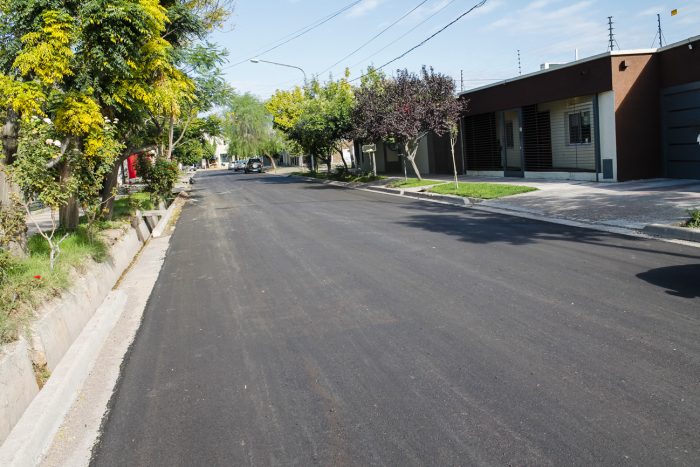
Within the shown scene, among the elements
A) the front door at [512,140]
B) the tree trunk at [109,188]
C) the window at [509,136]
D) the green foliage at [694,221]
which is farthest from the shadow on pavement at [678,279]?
the window at [509,136]

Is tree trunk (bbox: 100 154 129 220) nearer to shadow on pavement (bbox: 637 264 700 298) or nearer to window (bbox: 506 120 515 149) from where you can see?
shadow on pavement (bbox: 637 264 700 298)

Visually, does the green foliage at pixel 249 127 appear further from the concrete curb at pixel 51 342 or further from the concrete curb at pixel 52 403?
the concrete curb at pixel 52 403

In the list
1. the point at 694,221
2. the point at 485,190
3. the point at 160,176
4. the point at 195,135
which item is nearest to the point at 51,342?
the point at 694,221

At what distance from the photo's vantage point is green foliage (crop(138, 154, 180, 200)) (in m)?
22.4

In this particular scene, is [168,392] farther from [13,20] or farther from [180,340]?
[13,20]

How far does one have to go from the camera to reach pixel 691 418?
3926mm

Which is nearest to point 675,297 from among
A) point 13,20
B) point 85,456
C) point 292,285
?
point 292,285

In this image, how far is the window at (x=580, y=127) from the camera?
2319cm

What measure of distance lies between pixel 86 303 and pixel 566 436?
6.11 metres

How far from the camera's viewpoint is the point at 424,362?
5250 mm

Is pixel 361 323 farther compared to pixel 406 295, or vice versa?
pixel 406 295

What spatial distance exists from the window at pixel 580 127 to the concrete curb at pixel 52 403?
20550 millimetres

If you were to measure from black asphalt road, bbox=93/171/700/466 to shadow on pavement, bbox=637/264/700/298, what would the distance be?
0.05m

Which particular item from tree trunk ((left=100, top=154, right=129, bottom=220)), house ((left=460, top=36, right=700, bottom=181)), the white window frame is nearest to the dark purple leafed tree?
house ((left=460, top=36, right=700, bottom=181))
